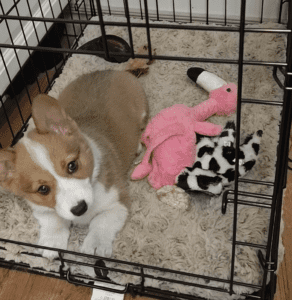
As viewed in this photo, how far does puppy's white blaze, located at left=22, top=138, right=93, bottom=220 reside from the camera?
4.33 ft

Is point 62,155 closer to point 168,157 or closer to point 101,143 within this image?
point 101,143

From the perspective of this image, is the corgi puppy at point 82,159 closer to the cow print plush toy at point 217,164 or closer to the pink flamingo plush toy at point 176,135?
the pink flamingo plush toy at point 176,135

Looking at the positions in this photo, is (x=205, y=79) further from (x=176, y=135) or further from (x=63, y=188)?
(x=63, y=188)

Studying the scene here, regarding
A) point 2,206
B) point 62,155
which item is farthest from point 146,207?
point 2,206

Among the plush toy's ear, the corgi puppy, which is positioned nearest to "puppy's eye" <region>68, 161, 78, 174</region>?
the corgi puppy

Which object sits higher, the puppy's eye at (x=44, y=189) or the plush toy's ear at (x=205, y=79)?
the puppy's eye at (x=44, y=189)

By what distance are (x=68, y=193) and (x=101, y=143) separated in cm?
46

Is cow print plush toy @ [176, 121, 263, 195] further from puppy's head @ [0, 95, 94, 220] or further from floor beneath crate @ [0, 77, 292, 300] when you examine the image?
puppy's head @ [0, 95, 94, 220]

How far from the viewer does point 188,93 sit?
2221 millimetres

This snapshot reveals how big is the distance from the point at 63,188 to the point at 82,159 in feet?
0.59

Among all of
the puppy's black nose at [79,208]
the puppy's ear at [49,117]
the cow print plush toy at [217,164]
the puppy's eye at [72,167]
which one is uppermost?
the puppy's ear at [49,117]

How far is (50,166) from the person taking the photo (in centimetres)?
133

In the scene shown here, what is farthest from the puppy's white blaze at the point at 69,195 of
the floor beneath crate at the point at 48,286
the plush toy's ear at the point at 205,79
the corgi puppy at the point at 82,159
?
the plush toy's ear at the point at 205,79

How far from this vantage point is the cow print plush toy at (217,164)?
5.30 feet
